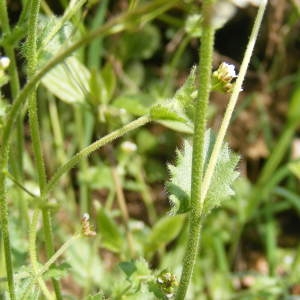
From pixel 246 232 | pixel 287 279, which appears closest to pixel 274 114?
pixel 246 232

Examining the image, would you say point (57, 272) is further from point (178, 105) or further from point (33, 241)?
point (178, 105)

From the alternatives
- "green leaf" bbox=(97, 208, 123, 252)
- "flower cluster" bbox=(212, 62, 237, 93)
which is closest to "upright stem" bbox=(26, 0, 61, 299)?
"flower cluster" bbox=(212, 62, 237, 93)

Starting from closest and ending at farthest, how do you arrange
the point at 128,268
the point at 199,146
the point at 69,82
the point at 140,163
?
the point at 199,146 → the point at 128,268 → the point at 69,82 → the point at 140,163

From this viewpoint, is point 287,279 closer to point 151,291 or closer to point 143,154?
point 143,154

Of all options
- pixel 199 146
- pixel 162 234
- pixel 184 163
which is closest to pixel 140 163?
pixel 162 234

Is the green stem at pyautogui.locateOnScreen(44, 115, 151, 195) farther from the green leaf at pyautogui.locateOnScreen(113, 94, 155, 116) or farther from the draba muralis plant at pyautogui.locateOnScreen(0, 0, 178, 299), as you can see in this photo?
the green leaf at pyautogui.locateOnScreen(113, 94, 155, 116)

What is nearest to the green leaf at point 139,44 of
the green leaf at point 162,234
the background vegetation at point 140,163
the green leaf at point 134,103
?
the background vegetation at point 140,163

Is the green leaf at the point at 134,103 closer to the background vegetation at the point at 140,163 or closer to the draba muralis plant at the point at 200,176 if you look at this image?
the background vegetation at the point at 140,163
